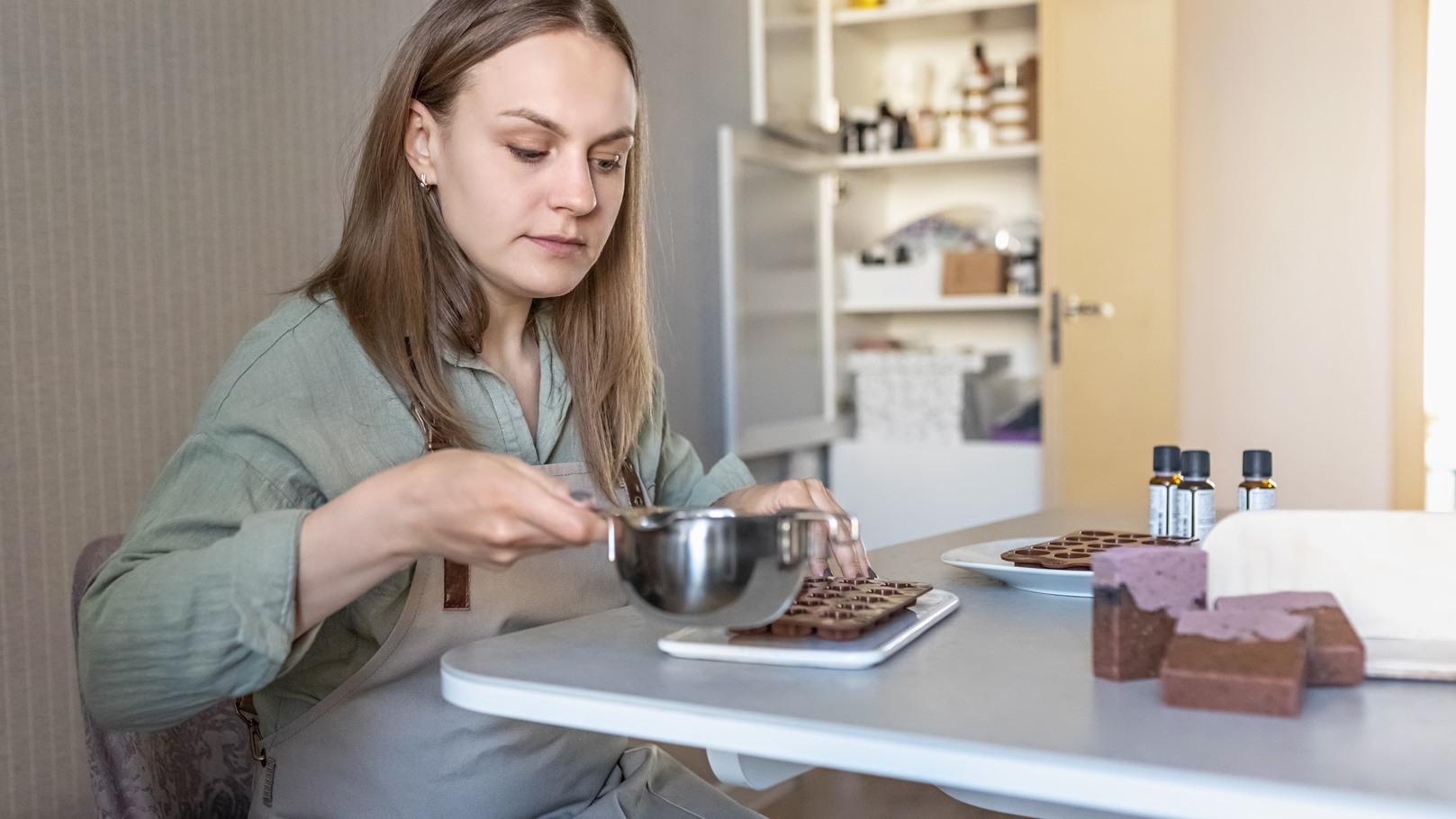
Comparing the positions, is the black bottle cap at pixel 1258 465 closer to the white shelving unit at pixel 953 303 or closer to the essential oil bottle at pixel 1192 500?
the essential oil bottle at pixel 1192 500

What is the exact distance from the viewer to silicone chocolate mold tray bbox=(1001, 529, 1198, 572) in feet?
3.54

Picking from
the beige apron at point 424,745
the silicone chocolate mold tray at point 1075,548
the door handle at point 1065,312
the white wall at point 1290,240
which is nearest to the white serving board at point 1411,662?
the silicone chocolate mold tray at point 1075,548

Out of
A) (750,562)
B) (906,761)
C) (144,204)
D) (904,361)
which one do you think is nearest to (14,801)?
(144,204)

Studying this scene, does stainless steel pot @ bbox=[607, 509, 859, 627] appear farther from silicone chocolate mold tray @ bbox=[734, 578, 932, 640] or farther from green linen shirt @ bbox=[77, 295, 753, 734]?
green linen shirt @ bbox=[77, 295, 753, 734]

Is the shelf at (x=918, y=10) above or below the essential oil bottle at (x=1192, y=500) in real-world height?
above

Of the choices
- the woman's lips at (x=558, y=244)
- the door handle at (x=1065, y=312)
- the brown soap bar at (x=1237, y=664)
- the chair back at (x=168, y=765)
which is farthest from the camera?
the door handle at (x=1065, y=312)

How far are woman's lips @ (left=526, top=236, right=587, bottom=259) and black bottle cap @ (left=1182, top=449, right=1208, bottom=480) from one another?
0.59 m

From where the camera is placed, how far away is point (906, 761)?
636 millimetres

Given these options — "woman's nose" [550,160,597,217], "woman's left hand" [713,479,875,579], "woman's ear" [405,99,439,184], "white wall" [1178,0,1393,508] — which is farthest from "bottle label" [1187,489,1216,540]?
"white wall" [1178,0,1393,508]

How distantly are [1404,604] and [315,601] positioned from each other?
0.70 m

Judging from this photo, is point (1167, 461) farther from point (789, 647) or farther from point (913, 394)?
point (913, 394)

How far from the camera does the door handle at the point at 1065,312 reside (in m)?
3.11

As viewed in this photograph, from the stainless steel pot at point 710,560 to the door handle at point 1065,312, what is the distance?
95.6 inches

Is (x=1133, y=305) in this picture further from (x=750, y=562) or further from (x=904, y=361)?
(x=750, y=562)
